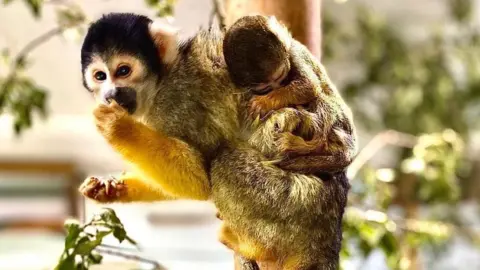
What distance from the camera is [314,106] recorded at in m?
1.34

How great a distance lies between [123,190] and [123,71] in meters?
0.27

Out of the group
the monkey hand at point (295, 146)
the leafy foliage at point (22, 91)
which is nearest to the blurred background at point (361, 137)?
the leafy foliage at point (22, 91)

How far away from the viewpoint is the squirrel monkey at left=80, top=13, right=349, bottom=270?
4.21 ft

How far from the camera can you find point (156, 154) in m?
1.29

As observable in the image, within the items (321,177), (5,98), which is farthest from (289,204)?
(5,98)

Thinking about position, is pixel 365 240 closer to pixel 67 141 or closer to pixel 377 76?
pixel 377 76

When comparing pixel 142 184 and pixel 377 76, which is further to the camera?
pixel 377 76

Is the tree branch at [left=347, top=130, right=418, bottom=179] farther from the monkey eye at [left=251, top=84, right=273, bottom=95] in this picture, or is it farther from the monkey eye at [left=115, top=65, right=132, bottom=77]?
Result: the monkey eye at [left=115, top=65, right=132, bottom=77]

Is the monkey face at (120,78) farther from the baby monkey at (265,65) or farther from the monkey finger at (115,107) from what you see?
the baby monkey at (265,65)

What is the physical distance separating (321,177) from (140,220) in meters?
3.44

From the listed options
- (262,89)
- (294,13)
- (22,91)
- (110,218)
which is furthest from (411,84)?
(110,218)

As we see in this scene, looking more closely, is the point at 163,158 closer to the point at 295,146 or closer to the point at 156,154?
the point at 156,154

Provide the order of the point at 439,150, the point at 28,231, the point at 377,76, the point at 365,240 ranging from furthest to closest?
the point at 28,231, the point at 377,76, the point at 439,150, the point at 365,240

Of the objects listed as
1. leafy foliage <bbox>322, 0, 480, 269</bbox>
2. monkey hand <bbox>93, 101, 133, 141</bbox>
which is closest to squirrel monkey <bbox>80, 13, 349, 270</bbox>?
monkey hand <bbox>93, 101, 133, 141</bbox>
